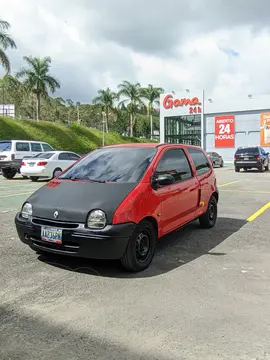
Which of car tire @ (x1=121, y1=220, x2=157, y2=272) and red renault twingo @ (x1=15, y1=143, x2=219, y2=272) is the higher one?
red renault twingo @ (x1=15, y1=143, x2=219, y2=272)

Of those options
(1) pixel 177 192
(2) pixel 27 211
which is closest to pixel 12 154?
(2) pixel 27 211

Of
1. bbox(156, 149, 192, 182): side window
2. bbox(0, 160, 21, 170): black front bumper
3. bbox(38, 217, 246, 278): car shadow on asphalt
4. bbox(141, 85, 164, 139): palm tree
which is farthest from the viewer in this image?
bbox(141, 85, 164, 139): palm tree

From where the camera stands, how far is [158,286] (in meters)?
4.11

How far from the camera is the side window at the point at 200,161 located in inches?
Answer: 258

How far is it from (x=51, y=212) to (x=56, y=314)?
138cm

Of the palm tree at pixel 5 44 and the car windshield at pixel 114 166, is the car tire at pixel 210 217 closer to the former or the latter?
the car windshield at pixel 114 166

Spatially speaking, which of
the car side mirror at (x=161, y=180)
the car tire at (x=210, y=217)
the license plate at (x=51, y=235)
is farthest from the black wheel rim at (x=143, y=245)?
the car tire at (x=210, y=217)

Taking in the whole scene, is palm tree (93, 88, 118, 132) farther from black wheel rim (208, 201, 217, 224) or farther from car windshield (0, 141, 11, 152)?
black wheel rim (208, 201, 217, 224)

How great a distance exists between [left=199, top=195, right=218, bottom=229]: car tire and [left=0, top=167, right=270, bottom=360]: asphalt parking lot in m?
1.09

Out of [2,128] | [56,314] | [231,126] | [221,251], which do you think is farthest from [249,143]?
[56,314]

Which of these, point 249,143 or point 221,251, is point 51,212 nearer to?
point 221,251

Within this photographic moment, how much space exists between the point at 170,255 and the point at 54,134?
121 feet

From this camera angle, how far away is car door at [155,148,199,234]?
16.8 ft

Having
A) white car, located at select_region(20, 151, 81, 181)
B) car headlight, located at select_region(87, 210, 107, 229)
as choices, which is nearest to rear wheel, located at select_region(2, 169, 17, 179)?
white car, located at select_region(20, 151, 81, 181)
